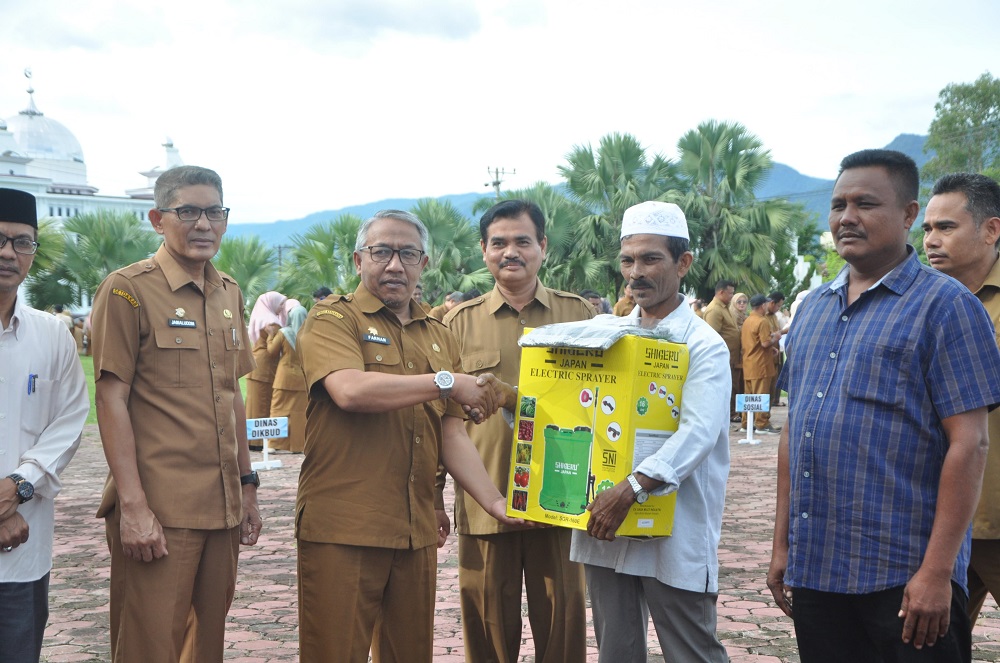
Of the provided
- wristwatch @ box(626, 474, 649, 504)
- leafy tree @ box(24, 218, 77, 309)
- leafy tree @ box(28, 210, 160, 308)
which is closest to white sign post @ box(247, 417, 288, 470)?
wristwatch @ box(626, 474, 649, 504)

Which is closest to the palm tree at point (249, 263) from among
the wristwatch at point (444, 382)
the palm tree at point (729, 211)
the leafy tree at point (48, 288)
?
the leafy tree at point (48, 288)

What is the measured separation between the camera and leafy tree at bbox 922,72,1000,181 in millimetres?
49125

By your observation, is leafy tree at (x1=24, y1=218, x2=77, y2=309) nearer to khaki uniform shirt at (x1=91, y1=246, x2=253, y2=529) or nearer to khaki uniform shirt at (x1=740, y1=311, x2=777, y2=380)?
khaki uniform shirt at (x1=740, y1=311, x2=777, y2=380)

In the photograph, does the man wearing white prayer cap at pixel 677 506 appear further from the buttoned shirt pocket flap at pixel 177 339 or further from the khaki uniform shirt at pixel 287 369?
the khaki uniform shirt at pixel 287 369

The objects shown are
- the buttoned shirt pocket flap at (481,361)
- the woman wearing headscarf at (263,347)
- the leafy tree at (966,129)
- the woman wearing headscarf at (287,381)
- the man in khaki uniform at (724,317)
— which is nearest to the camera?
the buttoned shirt pocket flap at (481,361)

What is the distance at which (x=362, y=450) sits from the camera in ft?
11.5

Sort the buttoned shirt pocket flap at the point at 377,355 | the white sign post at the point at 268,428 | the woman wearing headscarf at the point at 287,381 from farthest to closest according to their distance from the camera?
the woman wearing headscarf at the point at 287,381 < the white sign post at the point at 268,428 < the buttoned shirt pocket flap at the point at 377,355

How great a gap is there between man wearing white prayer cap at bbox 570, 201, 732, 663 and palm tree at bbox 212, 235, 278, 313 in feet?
81.1

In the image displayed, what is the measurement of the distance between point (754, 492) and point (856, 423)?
7.44 metres

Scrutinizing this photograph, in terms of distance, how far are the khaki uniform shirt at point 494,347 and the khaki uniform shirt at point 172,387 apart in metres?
1.02

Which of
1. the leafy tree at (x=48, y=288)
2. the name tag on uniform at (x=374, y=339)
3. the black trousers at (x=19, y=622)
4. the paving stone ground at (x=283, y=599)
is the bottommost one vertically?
the paving stone ground at (x=283, y=599)

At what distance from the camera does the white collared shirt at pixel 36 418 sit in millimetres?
3312

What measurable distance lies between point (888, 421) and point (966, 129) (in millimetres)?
53635

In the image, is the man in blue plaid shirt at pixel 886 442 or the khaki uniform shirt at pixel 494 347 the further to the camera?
the khaki uniform shirt at pixel 494 347
